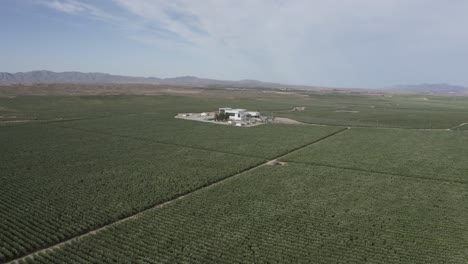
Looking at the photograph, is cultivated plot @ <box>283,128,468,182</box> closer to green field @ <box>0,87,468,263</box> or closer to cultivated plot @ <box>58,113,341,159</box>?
green field @ <box>0,87,468,263</box>

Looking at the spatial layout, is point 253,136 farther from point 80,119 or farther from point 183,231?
point 80,119

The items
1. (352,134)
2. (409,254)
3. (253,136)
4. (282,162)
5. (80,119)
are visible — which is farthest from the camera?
(80,119)

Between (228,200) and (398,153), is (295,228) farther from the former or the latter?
(398,153)

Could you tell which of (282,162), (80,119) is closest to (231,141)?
(282,162)

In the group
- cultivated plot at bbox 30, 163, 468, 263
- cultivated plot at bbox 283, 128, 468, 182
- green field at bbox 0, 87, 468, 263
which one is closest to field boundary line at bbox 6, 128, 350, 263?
green field at bbox 0, 87, 468, 263

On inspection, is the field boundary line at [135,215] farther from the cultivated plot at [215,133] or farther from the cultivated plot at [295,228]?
the cultivated plot at [215,133]

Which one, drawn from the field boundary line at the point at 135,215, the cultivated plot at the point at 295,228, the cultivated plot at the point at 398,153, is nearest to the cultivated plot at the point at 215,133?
the cultivated plot at the point at 398,153

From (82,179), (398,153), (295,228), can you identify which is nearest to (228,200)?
(295,228)
